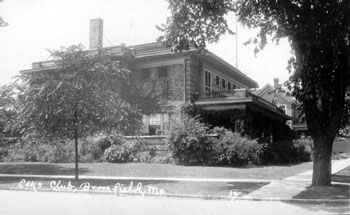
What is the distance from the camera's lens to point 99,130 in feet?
50.5

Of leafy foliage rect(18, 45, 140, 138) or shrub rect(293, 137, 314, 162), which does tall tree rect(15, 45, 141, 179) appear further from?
shrub rect(293, 137, 314, 162)

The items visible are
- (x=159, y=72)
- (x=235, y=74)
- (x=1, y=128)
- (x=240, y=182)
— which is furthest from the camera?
(x=235, y=74)

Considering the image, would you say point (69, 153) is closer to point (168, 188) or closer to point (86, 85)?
point (86, 85)

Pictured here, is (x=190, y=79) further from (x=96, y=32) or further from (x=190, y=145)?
(x=96, y=32)

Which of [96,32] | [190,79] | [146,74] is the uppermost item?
[96,32]

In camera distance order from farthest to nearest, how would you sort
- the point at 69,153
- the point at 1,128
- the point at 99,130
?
the point at 69,153 < the point at 1,128 < the point at 99,130

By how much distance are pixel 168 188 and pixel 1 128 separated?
1168 cm

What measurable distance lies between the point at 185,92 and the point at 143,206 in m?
16.6

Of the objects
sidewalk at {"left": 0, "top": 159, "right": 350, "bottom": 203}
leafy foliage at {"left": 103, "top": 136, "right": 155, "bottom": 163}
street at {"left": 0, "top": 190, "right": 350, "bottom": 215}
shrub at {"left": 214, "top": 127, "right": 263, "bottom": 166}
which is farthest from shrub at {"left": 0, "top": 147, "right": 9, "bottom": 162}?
street at {"left": 0, "top": 190, "right": 350, "bottom": 215}

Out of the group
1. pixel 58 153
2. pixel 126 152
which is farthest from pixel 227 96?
pixel 58 153

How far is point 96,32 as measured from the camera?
3164cm

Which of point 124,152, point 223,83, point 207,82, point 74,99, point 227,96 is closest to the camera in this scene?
point 74,99

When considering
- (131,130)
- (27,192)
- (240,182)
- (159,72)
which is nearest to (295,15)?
(240,182)

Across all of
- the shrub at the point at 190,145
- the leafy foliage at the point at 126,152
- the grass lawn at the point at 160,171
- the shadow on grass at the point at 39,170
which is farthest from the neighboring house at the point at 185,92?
the shadow on grass at the point at 39,170
